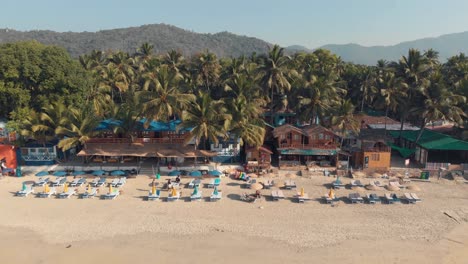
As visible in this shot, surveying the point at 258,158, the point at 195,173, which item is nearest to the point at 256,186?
the point at 195,173

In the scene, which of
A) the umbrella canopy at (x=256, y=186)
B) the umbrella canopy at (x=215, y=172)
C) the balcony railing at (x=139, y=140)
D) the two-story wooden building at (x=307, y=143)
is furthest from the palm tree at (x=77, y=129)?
the two-story wooden building at (x=307, y=143)

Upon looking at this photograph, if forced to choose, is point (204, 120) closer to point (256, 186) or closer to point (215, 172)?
point (215, 172)

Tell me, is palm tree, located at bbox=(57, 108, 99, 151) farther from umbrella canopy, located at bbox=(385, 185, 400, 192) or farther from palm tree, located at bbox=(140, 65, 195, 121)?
umbrella canopy, located at bbox=(385, 185, 400, 192)

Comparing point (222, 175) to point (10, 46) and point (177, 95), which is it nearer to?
point (177, 95)

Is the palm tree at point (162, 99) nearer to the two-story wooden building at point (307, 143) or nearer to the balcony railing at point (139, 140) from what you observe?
the balcony railing at point (139, 140)

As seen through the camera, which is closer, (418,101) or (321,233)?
(321,233)

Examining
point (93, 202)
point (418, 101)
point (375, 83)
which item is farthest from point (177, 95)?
point (375, 83)

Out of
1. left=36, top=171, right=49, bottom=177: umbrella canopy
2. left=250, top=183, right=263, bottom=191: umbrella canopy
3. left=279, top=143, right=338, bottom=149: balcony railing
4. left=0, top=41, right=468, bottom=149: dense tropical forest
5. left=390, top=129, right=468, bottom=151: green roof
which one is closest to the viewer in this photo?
left=250, top=183, right=263, bottom=191: umbrella canopy

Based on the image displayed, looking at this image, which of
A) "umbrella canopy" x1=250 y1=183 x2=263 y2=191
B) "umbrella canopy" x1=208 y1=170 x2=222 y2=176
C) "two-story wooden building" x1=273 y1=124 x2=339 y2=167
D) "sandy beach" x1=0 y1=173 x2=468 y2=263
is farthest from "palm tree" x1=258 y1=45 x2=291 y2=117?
"sandy beach" x1=0 y1=173 x2=468 y2=263
